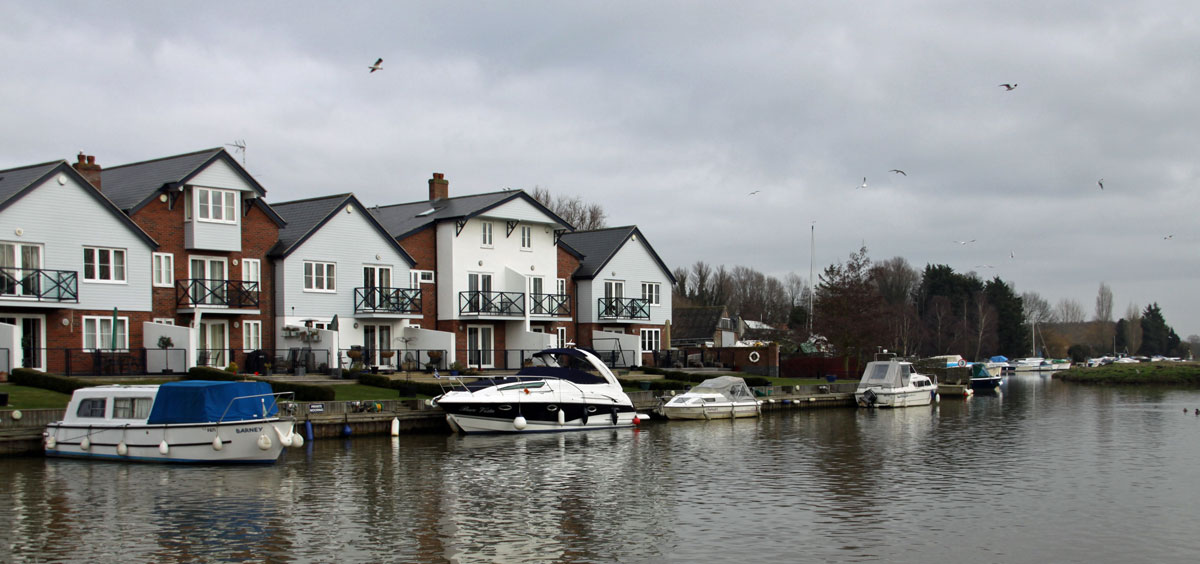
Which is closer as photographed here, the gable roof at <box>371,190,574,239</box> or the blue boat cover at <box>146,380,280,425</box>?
the blue boat cover at <box>146,380,280,425</box>

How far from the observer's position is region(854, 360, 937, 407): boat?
181 ft

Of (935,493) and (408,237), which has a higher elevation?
(408,237)

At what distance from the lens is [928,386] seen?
192ft

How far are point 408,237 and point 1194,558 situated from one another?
1703 inches

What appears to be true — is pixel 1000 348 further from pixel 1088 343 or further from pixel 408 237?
pixel 408 237

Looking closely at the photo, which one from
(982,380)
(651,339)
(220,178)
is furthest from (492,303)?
(982,380)

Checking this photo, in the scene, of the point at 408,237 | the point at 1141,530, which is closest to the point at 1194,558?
the point at 1141,530

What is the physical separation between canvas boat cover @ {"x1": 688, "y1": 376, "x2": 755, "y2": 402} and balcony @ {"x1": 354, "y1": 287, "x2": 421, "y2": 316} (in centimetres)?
1512

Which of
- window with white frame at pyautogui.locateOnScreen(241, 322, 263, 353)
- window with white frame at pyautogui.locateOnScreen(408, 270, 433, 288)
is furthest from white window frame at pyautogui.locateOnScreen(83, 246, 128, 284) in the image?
window with white frame at pyautogui.locateOnScreen(408, 270, 433, 288)

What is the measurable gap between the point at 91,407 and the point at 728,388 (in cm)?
2634

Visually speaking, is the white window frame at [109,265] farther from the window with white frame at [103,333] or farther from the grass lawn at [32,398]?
the grass lawn at [32,398]

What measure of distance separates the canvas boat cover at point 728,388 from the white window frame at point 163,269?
874 inches

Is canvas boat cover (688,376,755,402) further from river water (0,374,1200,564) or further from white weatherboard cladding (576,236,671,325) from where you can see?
white weatherboard cladding (576,236,671,325)

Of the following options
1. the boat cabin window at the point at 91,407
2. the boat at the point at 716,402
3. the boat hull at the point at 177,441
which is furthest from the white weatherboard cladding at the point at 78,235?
the boat at the point at 716,402
